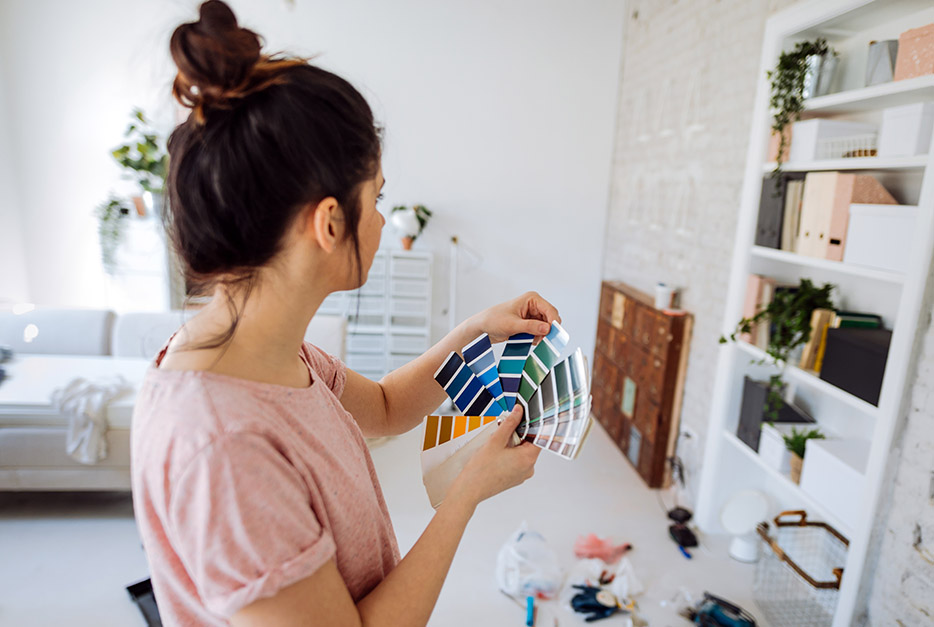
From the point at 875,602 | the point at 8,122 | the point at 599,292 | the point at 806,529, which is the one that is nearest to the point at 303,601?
the point at 875,602

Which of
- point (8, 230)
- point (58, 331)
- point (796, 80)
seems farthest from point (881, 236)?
point (8, 230)

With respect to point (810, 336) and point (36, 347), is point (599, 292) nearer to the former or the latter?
point (810, 336)

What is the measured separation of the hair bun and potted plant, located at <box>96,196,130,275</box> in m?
3.85

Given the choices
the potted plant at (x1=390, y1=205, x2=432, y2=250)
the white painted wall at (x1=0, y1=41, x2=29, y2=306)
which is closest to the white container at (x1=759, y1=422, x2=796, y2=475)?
the potted plant at (x1=390, y1=205, x2=432, y2=250)

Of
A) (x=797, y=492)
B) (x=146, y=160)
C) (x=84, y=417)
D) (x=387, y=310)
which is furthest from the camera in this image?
(x=387, y=310)

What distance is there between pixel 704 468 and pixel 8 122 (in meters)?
4.99

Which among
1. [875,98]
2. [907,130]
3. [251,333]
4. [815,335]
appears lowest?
[815,335]

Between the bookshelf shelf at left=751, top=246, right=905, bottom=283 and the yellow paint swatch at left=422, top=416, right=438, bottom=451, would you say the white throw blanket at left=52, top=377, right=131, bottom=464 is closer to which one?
the yellow paint swatch at left=422, top=416, right=438, bottom=451

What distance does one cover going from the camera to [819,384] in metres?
1.93

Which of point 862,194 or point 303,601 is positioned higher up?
point 862,194

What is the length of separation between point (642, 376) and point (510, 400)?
7.94 feet

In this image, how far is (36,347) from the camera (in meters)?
2.90

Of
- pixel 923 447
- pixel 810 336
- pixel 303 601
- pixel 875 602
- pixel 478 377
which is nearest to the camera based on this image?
pixel 303 601

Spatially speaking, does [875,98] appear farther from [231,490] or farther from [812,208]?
[231,490]
